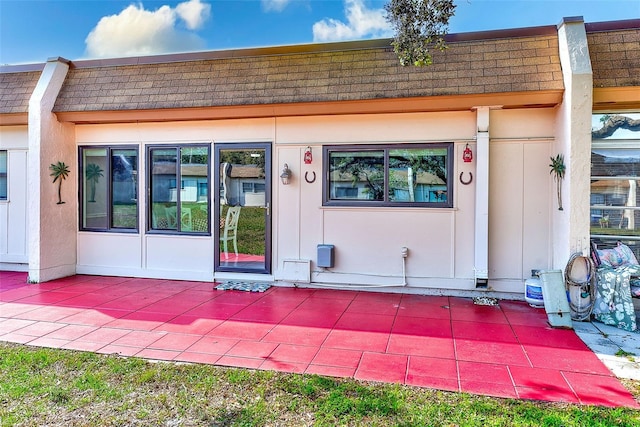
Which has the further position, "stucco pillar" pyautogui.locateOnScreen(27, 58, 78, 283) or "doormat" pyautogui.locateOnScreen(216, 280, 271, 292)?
"stucco pillar" pyautogui.locateOnScreen(27, 58, 78, 283)

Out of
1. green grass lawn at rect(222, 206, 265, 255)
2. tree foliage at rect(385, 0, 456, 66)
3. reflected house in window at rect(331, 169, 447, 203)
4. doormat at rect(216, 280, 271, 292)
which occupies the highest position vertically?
tree foliage at rect(385, 0, 456, 66)

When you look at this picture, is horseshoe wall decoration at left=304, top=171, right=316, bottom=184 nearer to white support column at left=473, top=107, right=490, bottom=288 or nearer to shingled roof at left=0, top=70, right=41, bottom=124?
white support column at left=473, top=107, right=490, bottom=288

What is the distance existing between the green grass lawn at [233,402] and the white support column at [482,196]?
2.28 meters

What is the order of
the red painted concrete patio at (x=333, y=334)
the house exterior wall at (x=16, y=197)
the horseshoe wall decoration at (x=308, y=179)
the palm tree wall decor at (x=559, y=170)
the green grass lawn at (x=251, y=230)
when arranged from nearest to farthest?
the red painted concrete patio at (x=333, y=334)
the palm tree wall decor at (x=559, y=170)
the horseshoe wall decoration at (x=308, y=179)
the green grass lawn at (x=251, y=230)
the house exterior wall at (x=16, y=197)

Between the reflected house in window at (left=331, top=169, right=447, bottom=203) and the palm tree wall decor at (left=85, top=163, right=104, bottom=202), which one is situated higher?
the palm tree wall decor at (left=85, top=163, right=104, bottom=202)

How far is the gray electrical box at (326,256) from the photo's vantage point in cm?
556

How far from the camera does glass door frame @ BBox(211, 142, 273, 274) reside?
5820 mm

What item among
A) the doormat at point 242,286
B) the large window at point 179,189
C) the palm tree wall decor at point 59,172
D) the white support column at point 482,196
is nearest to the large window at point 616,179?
the white support column at point 482,196

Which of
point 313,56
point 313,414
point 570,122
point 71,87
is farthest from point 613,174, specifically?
point 71,87

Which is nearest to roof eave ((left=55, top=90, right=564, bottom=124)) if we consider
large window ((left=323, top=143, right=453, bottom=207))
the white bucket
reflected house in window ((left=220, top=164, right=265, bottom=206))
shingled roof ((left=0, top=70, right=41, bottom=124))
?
large window ((left=323, top=143, right=453, bottom=207))

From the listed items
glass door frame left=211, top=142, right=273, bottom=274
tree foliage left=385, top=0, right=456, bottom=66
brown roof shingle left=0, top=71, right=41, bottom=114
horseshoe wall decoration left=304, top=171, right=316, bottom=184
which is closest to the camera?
tree foliage left=385, top=0, right=456, bottom=66

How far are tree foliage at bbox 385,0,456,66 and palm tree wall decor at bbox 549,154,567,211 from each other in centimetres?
206

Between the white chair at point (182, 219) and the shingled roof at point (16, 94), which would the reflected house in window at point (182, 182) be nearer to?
the white chair at point (182, 219)

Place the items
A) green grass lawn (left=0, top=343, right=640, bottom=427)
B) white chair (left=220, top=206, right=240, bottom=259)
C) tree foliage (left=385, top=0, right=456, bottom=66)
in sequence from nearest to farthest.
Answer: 1. green grass lawn (left=0, top=343, right=640, bottom=427)
2. tree foliage (left=385, top=0, right=456, bottom=66)
3. white chair (left=220, top=206, right=240, bottom=259)
